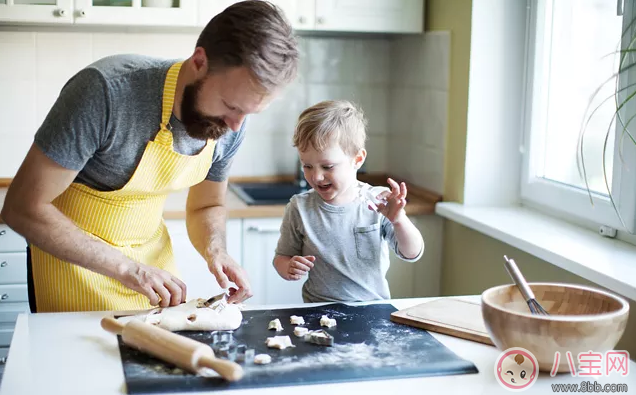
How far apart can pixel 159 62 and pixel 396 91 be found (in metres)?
1.78

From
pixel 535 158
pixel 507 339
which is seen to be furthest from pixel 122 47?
pixel 507 339

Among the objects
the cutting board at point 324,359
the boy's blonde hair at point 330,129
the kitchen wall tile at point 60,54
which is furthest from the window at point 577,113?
the kitchen wall tile at point 60,54

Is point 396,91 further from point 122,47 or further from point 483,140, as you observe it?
point 122,47

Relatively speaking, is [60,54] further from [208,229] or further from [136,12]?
[208,229]

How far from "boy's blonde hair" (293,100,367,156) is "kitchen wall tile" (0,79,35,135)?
5.08ft

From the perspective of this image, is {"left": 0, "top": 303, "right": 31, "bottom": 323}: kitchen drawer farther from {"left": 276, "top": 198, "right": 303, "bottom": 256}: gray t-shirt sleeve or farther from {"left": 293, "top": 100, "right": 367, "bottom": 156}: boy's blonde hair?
{"left": 293, "top": 100, "right": 367, "bottom": 156}: boy's blonde hair

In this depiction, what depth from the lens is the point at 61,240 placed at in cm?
159

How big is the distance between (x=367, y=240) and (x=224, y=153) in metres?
0.40

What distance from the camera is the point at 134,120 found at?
5.35ft

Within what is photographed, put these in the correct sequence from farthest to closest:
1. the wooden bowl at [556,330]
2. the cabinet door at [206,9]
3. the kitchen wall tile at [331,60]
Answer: the kitchen wall tile at [331,60] → the cabinet door at [206,9] → the wooden bowl at [556,330]

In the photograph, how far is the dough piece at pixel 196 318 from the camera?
4.89 ft

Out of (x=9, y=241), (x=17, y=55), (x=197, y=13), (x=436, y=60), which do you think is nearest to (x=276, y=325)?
(x=9, y=241)

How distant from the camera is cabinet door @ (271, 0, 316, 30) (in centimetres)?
286

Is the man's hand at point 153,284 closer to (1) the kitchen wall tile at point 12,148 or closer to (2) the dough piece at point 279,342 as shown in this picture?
(2) the dough piece at point 279,342
